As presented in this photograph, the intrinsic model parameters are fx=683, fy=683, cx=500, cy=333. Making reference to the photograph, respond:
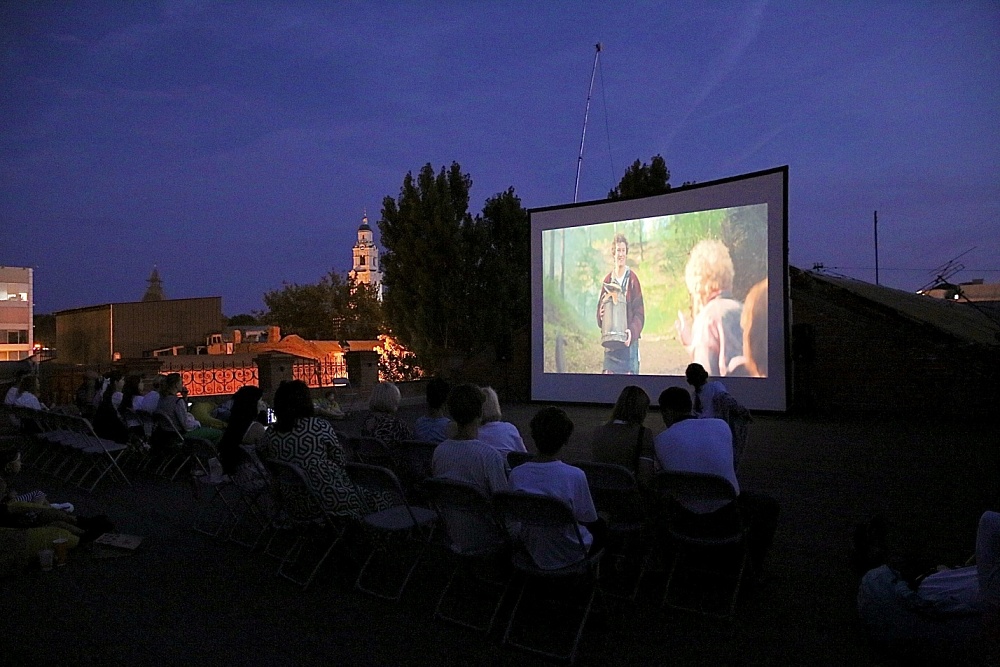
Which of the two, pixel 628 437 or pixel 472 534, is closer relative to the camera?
pixel 472 534

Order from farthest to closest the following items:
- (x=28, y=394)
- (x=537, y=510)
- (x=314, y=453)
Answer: (x=28, y=394)
(x=314, y=453)
(x=537, y=510)

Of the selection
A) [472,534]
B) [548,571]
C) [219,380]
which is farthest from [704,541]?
[219,380]

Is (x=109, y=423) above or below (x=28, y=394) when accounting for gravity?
below

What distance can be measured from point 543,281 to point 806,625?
36.1 feet

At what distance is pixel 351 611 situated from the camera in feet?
10.5

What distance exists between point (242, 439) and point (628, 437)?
9.02ft

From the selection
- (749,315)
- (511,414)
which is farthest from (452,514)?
(511,414)

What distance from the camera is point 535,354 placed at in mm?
13969

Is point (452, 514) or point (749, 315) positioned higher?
point (749, 315)

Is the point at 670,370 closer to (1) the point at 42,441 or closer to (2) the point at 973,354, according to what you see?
(2) the point at 973,354

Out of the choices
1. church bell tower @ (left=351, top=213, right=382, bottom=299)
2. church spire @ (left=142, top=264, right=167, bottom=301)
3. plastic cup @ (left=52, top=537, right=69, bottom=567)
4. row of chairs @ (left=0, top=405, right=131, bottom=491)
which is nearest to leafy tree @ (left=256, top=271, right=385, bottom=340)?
church spire @ (left=142, top=264, right=167, bottom=301)

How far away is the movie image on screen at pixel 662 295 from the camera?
10.8m

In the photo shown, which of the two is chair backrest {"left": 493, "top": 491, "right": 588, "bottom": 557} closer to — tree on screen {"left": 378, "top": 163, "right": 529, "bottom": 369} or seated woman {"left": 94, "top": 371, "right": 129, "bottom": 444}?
seated woman {"left": 94, "top": 371, "right": 129, "bottom": 444}

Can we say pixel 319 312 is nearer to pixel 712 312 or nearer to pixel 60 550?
pixel 712 312
